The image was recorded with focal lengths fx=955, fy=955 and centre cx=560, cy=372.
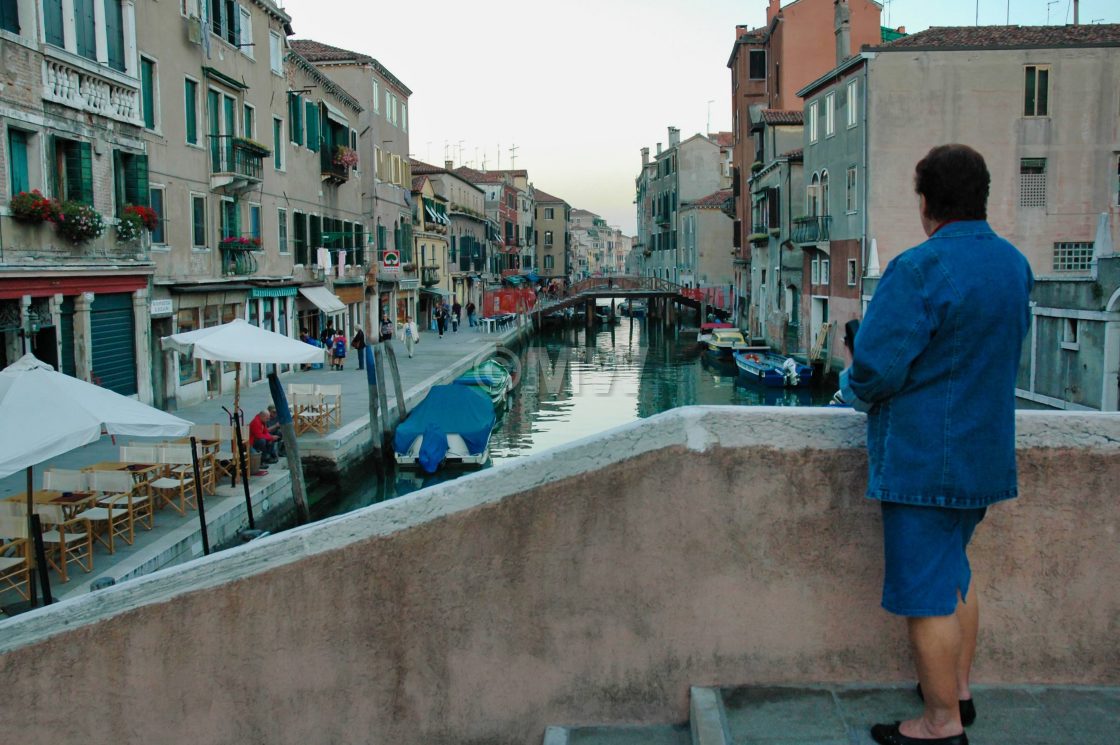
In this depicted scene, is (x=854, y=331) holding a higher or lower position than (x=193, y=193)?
lower

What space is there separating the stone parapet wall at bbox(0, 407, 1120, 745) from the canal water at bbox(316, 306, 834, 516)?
12.3 metres

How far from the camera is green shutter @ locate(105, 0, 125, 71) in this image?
1744 cm

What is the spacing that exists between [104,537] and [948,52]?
26.3 m

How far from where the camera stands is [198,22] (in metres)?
21.3

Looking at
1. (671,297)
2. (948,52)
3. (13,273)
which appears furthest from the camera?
(671,297)

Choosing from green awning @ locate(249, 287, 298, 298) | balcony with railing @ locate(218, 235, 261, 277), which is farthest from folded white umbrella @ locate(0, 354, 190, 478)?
green awning @ locate(249, 287, 298, 298)

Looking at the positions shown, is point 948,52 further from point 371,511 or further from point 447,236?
point 447,236

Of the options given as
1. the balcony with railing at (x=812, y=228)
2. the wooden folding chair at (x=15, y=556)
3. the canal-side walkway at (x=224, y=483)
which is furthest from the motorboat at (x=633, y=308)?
the wooden folding chair at (x=15, y=556)

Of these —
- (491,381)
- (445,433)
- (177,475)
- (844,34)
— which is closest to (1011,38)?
(844,34)

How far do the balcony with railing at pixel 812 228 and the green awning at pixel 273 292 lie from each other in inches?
695

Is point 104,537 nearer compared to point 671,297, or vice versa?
point 104,537

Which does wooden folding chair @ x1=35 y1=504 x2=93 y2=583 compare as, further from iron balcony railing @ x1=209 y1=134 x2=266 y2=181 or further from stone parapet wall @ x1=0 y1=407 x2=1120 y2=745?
iron balcony railing @ x1=209 y1=134 x2=266 y2=181

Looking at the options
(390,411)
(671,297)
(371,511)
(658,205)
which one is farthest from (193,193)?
(658,205)

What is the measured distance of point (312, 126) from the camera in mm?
31312
